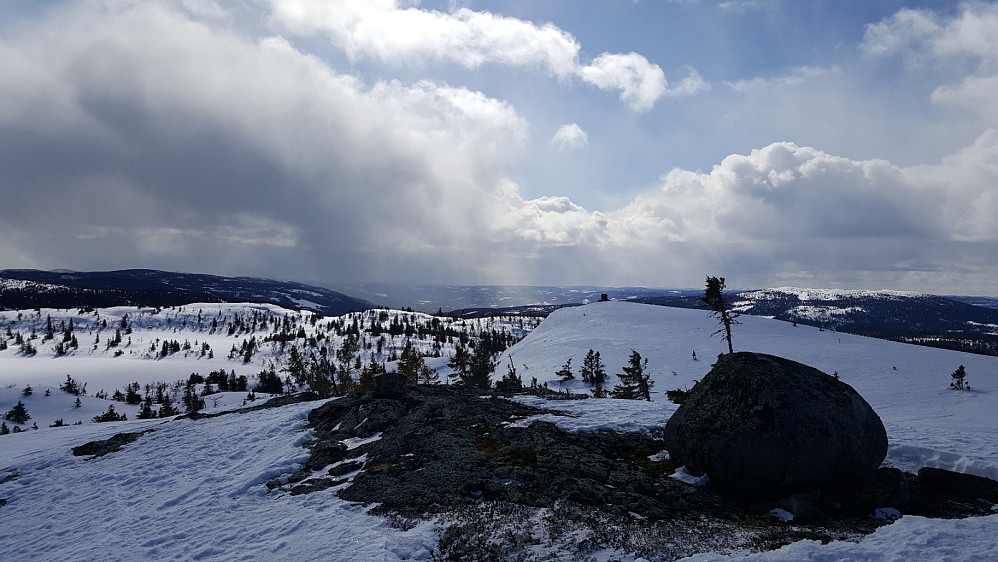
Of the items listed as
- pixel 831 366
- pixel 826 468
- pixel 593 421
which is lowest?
pixel 831 366

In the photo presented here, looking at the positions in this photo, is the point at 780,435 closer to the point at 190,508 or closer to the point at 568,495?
the point at 568,495

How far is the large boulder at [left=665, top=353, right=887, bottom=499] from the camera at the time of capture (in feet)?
41.7

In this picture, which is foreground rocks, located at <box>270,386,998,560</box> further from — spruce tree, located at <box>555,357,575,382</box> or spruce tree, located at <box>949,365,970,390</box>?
spruce tree, located at <box>555,357,575,382</box>

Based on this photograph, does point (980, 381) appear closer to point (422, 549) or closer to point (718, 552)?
point (718, 552)

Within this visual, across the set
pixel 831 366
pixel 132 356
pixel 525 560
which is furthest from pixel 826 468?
pixel 132 356

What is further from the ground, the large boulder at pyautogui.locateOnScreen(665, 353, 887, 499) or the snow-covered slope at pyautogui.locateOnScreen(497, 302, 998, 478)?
the large boulder at pyautogui.locateOnScreen(665, 353, 887, 499)

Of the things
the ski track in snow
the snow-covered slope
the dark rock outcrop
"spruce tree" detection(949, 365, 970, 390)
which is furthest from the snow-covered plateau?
the dark rock outcrop

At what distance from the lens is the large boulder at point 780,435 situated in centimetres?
1272

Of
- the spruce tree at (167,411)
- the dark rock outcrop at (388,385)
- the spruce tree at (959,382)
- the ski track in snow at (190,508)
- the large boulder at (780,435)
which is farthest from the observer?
the spruce tree at (167,411)

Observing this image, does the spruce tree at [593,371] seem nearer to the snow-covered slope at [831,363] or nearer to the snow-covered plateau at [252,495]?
the snow-covered slope at [831,363]

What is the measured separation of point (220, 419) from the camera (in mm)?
27953

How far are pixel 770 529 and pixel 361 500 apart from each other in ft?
37.2

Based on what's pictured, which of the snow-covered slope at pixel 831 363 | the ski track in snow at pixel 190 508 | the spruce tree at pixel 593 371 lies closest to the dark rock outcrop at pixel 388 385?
the ski track in snow at pixel 190 508

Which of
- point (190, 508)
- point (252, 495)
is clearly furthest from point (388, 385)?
point (190, 508)
